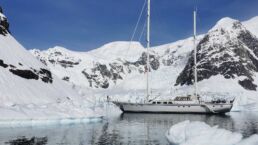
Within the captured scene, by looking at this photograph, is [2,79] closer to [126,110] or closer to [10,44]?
[10,44]

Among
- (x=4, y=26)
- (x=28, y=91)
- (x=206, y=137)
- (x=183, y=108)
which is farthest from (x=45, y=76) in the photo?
(x=206, y=137)

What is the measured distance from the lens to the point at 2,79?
64688 millimetres

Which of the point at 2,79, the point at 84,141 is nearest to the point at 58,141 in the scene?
the point at 84,141

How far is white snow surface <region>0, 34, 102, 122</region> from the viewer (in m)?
43.1

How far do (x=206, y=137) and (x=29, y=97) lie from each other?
46.2m

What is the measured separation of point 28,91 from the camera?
66.0 meters

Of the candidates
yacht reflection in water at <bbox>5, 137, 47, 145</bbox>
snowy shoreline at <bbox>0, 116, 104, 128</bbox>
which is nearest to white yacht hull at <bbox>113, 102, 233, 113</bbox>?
snowy shoreline at <bbox>0, 116, 104, 128</bbox>

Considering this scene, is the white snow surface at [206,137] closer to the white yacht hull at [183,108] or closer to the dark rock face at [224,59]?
the white yacht hull at [183,108]

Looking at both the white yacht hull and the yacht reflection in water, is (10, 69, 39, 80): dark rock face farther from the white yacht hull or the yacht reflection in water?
the yacht reflection in water

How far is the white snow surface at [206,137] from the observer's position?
69.1ft

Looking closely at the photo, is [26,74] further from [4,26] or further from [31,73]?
[4,26]

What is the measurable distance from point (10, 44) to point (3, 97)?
25.3 m

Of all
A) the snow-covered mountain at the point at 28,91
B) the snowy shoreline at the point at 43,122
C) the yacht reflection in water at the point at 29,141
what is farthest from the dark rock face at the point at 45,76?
the yacht reflection in water at the point at 29,141

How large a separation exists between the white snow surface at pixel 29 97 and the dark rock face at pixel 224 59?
101 metres
